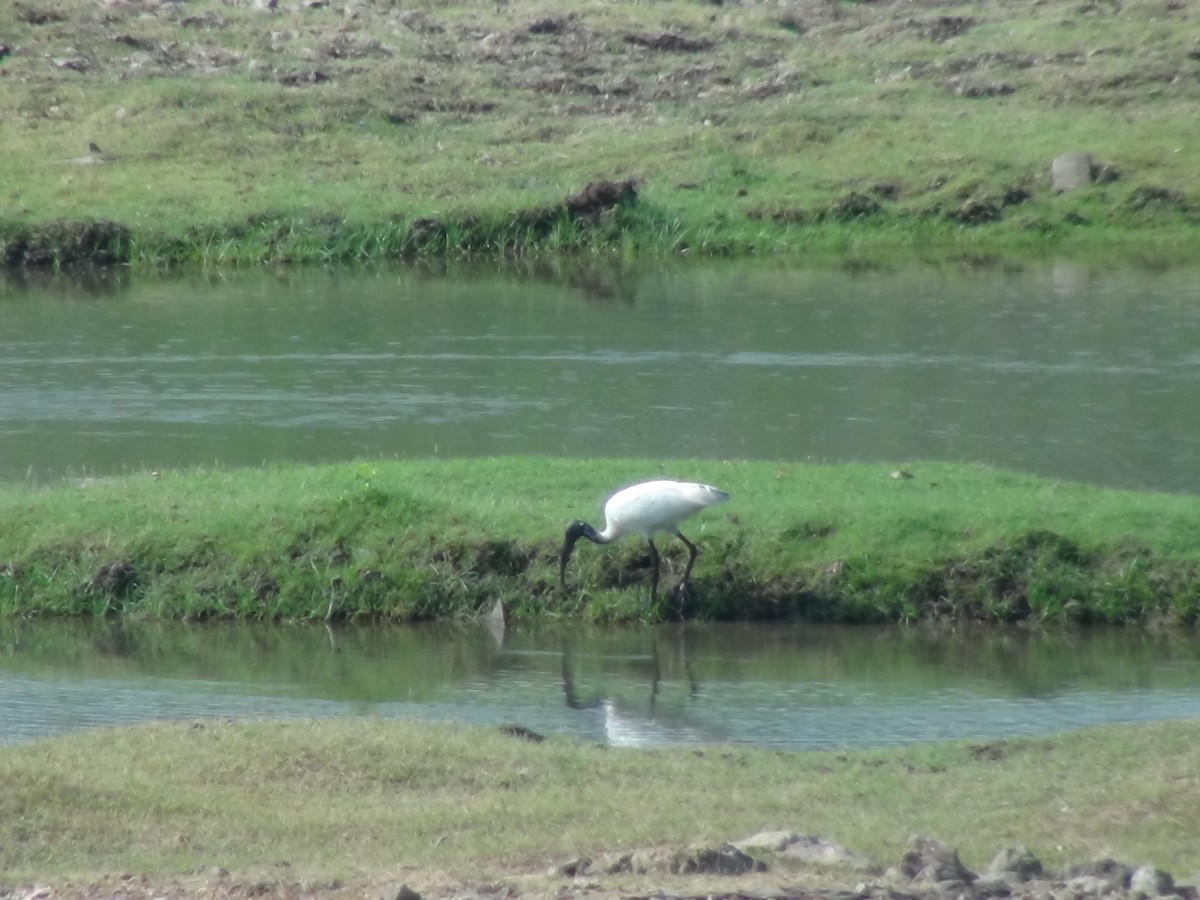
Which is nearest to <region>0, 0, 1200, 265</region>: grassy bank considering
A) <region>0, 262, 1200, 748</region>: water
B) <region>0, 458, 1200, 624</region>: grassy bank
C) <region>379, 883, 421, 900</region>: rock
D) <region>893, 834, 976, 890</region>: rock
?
<region>0, 262, 1200, 748</region>: water

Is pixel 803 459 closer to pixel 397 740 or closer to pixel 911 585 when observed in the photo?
pixel 911 585

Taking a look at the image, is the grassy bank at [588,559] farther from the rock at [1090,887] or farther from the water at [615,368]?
the rock at [1090,887]

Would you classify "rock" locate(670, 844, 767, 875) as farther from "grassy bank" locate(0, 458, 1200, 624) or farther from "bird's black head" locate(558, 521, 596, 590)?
"grassy bank" locate(0, 458, 1200, 624)

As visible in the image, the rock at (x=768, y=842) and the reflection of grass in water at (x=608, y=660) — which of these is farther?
the reflection of grass in water at (x=608, y=660)

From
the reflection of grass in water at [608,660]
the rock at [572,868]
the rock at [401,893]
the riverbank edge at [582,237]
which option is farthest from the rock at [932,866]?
the riverbank edge at [582,237]

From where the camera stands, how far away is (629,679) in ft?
38.8

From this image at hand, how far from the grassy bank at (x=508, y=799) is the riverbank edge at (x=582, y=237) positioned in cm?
1918

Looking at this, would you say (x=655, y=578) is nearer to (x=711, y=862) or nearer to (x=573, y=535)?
(x=573, y=535)

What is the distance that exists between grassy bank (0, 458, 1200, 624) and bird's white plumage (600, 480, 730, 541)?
0.62 m

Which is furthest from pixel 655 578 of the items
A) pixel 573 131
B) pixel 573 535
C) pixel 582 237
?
pixel 573 131

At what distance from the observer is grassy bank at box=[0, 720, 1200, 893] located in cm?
754

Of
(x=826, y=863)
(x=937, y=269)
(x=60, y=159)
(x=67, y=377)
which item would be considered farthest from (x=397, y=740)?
(x=60, y=159)

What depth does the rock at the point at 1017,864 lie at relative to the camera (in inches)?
279

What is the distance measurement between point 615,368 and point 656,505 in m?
8.82
